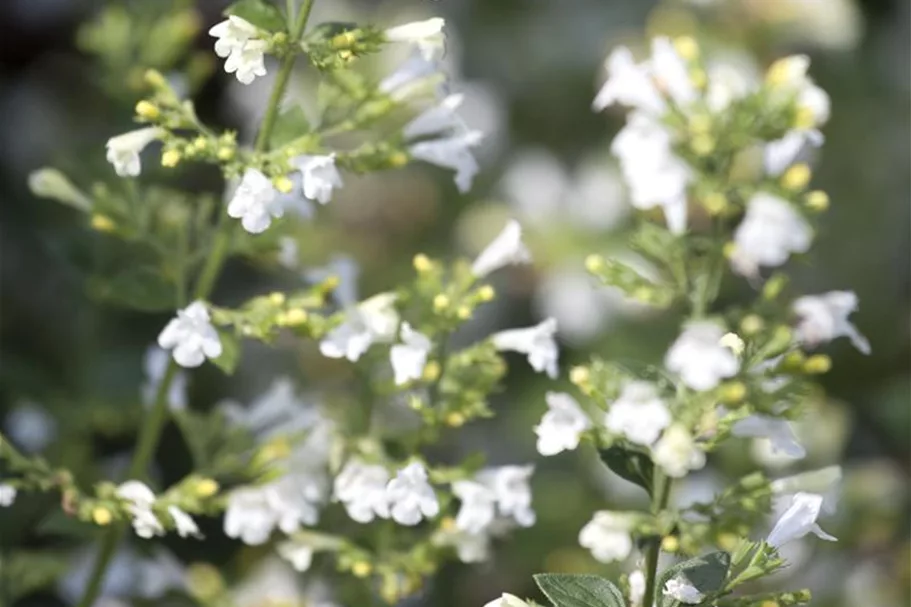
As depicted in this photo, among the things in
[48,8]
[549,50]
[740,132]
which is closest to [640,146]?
[740,132]

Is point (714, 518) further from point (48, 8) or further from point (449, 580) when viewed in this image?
point (48, 8)

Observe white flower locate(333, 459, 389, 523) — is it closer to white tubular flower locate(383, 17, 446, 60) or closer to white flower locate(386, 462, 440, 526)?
white flower locate(386, 462, 440, 526)

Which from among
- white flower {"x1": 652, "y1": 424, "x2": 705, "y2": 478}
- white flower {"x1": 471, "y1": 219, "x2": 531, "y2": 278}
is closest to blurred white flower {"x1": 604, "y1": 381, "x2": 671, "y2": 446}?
white flower {"x1": 652, "y1": 424, "x2": 705, "y2": 478}

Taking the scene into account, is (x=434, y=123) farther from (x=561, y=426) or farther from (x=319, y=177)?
(x=561, y=426)

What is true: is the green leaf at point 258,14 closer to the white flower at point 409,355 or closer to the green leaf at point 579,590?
the white flower at point 409,355

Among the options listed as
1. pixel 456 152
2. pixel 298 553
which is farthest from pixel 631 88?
pixel 298 553

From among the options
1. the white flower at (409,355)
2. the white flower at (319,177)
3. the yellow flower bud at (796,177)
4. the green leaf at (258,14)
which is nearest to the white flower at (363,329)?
the white flower at (409,355)
